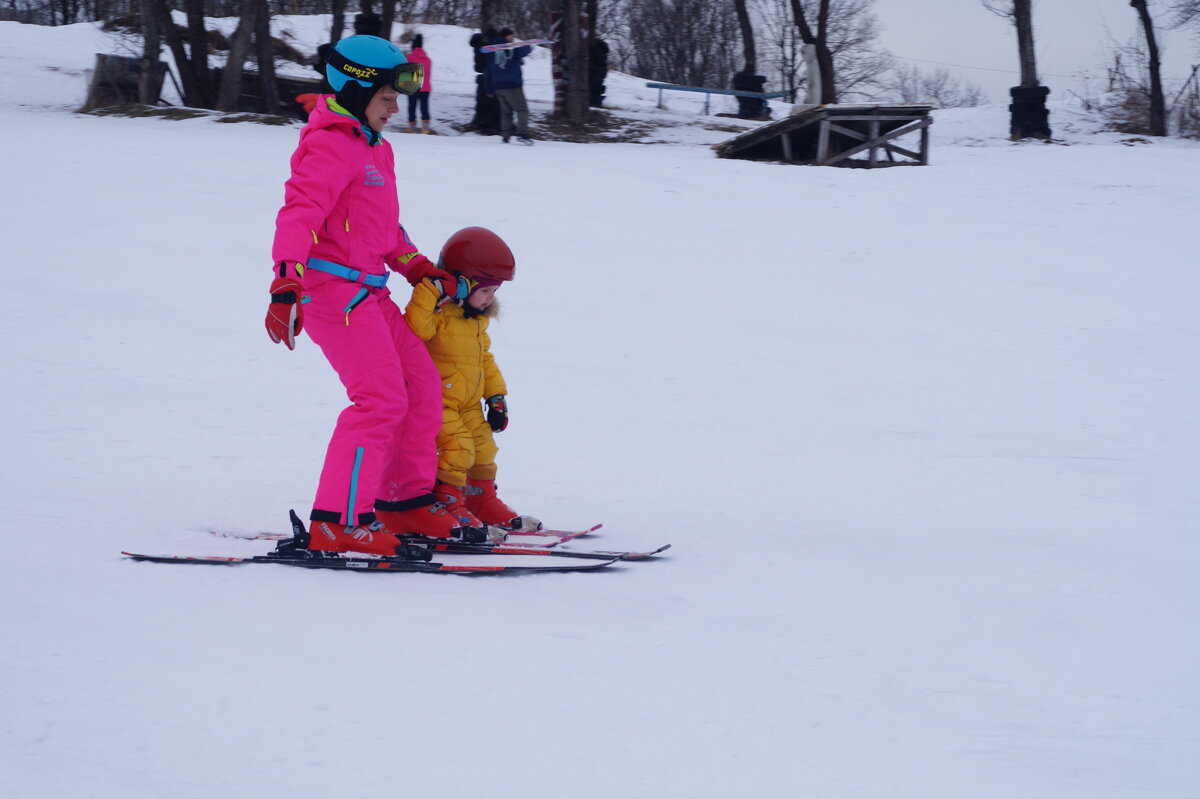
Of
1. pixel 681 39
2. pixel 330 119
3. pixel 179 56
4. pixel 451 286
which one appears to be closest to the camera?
pixel 330 119

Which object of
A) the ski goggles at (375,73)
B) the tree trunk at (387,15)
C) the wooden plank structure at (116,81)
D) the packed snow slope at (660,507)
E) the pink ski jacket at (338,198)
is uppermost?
the tree trunk at (387,15)

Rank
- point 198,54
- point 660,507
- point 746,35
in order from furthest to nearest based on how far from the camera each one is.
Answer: point 746,35
point 198,54
point 660,507

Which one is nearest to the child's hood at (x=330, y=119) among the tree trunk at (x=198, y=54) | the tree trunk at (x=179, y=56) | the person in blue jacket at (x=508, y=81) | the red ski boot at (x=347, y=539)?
the red ski boot at (x=347, y=539)

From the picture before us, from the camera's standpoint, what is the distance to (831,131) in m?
15.7

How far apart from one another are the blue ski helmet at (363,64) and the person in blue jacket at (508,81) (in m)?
10.8

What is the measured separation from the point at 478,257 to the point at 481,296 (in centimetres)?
15

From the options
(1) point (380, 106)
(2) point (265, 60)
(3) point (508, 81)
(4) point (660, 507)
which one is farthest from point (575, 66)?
(1) point (380, 106)

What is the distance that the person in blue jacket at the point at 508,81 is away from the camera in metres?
14.4

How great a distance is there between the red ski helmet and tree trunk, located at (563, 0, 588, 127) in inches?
561

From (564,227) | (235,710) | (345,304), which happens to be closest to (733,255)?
(564,227)

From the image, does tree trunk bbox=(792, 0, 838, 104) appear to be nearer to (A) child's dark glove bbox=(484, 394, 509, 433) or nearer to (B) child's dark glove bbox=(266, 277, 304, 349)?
(A) child's dark glove bbox=(484, 394, 509, 433)

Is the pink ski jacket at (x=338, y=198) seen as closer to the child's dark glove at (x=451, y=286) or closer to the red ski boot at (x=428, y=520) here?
the child's dark glove at (x=451, y=286)

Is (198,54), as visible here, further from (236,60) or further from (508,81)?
(508,81)

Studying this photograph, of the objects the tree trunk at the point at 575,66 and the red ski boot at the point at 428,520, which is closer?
the red ski boot at the point at 428,520
